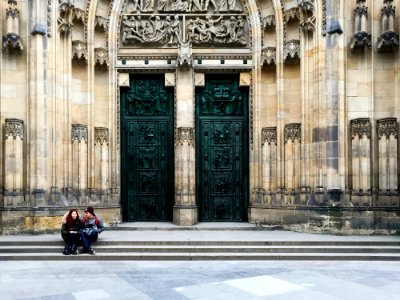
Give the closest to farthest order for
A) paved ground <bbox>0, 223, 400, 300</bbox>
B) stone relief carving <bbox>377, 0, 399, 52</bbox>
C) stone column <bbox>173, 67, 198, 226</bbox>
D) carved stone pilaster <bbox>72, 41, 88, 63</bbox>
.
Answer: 1. paved ground <bbox>0, 223, 400, 300</bbox>
2. stone relief carving <bbox>377, 0, 399, 52</bbox>
3. carved stone pilaster <bbox>72, 41, 88, 63</bbox>
4. stone column <bbox>173, 67, 198, 226</bbox>

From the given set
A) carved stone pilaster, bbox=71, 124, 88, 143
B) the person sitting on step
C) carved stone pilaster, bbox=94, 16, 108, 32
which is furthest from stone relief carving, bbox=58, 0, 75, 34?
the person sitting on step

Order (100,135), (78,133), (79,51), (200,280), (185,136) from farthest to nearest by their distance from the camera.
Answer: (185,136) → (100,135) → (79,51) → (78,133) → (200,280)

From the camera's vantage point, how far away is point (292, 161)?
1645cm

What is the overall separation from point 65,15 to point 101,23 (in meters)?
1.52

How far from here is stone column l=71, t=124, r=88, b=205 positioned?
1636cm

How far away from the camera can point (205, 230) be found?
16.2 metres

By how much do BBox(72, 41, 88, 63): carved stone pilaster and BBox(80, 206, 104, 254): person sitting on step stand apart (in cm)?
592

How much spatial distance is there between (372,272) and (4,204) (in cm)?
1057

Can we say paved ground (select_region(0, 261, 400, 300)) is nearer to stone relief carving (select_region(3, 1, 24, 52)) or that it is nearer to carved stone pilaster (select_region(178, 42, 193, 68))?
stone relief carving (select_region(3, 1, 24, 52))

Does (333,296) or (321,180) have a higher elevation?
(321,180)

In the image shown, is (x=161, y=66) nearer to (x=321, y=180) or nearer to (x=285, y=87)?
(x=285, y=87)

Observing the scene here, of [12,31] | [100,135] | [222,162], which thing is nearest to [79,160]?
[100,135]

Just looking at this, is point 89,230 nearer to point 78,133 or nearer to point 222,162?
point 78,133

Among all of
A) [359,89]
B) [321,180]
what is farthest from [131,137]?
[359,89]
